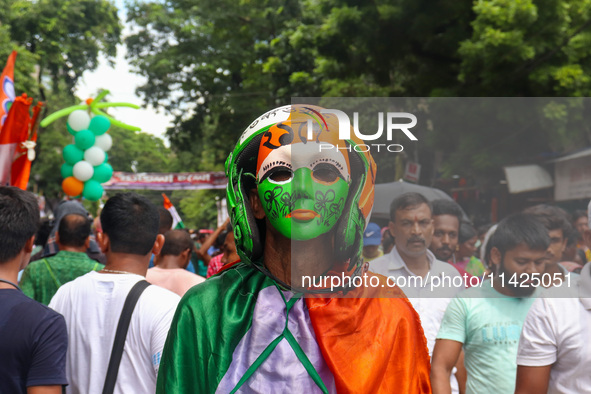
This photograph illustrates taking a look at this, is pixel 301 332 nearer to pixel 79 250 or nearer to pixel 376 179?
pixel 376 179

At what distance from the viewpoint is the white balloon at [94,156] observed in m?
7.93

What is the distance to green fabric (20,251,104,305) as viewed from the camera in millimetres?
4297

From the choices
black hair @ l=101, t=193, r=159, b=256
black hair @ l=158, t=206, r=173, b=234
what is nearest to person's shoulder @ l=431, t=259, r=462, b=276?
black hair @ l=101, t=193, r=159, b=256

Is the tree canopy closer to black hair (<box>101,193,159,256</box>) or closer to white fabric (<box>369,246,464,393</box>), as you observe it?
white fabric (<box>369,246,464,393</box>)

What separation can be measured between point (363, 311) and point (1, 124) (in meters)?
4.82

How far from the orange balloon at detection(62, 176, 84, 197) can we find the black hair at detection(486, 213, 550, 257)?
640 cm

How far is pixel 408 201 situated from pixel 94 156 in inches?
266

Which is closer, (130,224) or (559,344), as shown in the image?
(559,344)

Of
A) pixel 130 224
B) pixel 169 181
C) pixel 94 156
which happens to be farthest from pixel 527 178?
pixel 169 181

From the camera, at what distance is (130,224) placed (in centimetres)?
342

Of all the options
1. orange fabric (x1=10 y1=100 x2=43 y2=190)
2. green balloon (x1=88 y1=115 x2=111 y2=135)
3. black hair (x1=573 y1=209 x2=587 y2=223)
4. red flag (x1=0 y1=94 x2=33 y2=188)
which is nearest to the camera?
black hair (x1=573 y1=209 x2=587 y2=223)

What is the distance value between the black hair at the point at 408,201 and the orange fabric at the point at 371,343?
285 mm

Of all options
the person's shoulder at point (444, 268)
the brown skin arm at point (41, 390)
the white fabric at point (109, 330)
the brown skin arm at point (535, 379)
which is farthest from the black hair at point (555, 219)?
the brown skin arm at point (41, 390)

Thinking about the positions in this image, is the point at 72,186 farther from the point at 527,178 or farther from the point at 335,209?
the point at 527,178
